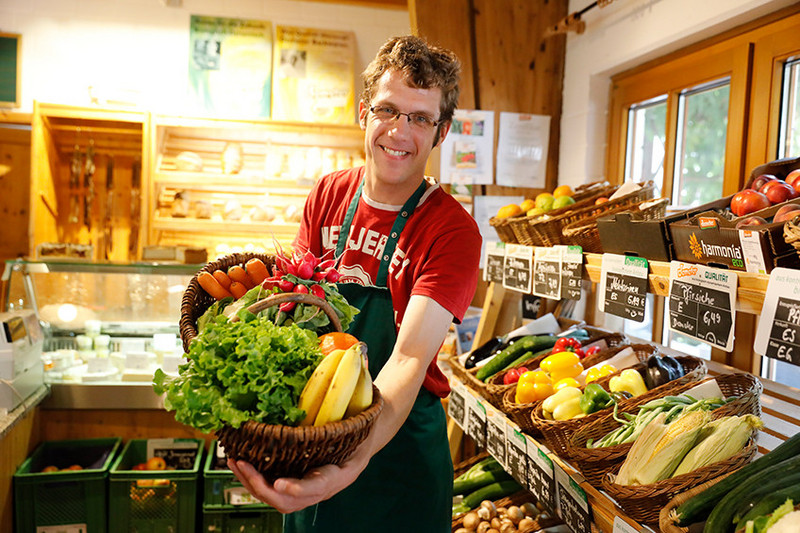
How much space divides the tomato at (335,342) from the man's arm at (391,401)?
16cm

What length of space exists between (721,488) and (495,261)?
4.47ft

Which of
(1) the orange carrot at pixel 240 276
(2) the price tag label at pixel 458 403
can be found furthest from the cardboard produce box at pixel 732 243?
(2) the price tag label at pixel 458 403

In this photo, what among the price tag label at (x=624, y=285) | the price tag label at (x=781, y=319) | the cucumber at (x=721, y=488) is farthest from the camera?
the price tag label at (x=624, y=285)

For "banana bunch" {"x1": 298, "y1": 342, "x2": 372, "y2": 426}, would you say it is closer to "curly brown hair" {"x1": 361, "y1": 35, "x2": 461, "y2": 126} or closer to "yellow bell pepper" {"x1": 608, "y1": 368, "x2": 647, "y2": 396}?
"curly brown hair" {"x1": 361, "y1": 35, "x2": 461, "y2": 126}

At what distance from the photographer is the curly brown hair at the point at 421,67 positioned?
1.55 meters

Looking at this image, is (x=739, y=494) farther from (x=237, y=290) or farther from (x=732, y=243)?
(x=237, y=290)

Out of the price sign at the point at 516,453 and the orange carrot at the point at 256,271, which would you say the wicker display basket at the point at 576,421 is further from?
the orange carrot at the point at 256,271

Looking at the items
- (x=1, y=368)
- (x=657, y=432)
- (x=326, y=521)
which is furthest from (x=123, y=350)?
(x=657, y=432)

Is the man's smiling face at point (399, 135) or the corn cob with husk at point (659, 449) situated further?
the man's smiling face at point (399, 135)

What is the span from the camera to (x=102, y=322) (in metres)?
3.09

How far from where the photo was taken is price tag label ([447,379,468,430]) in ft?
8.15

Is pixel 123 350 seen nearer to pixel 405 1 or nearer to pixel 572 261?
pixel 572 261

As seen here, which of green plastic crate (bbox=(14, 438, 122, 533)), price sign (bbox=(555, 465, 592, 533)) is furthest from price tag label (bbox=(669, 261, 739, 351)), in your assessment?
green plastic crate (bbox=(14, 438, 122, 533))

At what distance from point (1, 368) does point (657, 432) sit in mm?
2510
